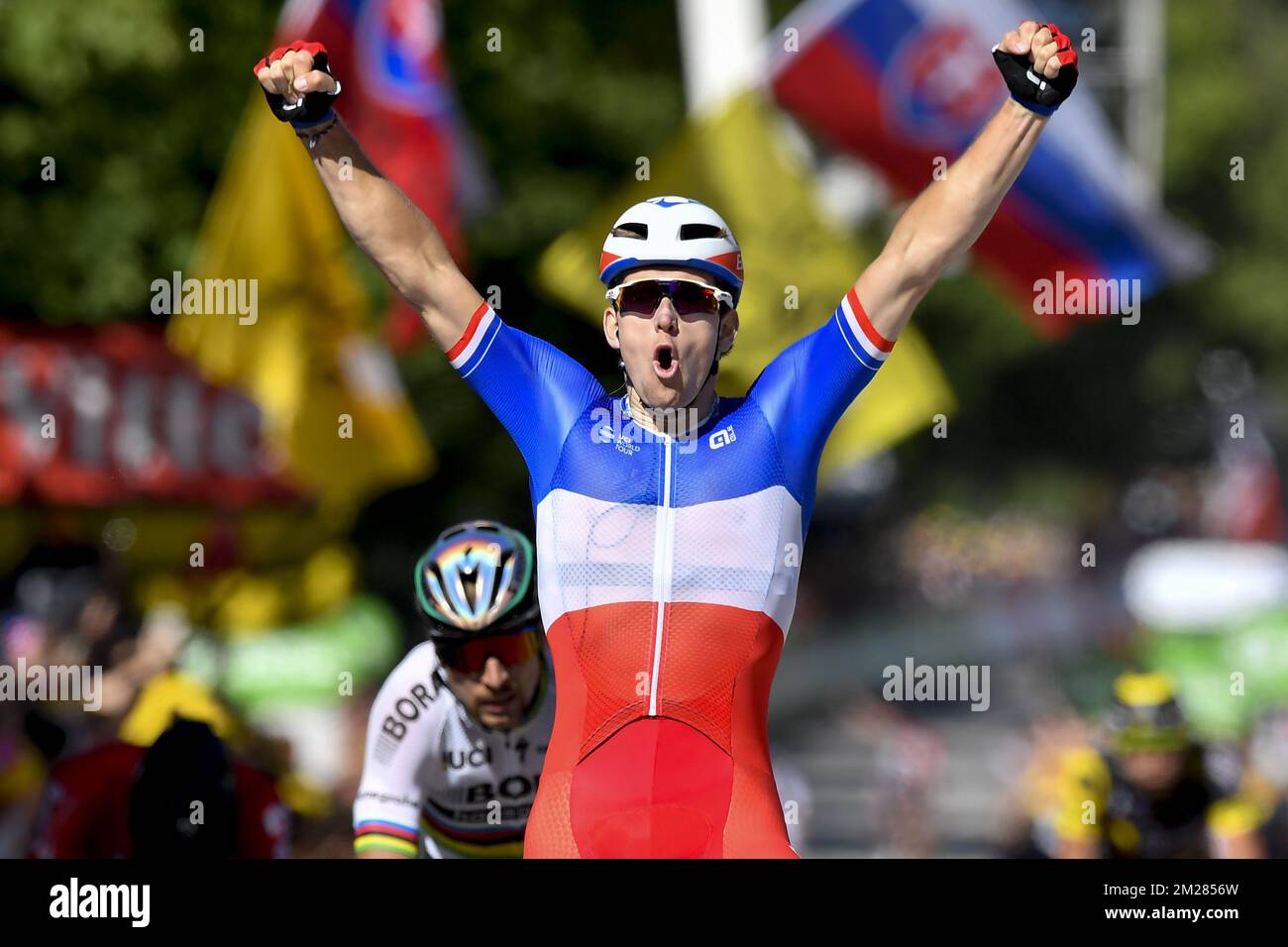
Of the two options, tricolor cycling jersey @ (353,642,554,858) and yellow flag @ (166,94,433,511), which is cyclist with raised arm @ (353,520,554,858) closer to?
tricolor cycling jersey @ (353,642,554,858)

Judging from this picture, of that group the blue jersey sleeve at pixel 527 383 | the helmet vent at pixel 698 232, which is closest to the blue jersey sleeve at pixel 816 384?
the helmet vent at pixel 698 232

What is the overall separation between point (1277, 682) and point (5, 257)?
1132cm

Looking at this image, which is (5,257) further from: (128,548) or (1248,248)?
(1248,248)

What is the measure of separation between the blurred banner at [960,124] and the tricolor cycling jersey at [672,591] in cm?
850

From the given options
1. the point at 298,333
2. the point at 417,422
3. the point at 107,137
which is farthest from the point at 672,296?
the point at 417,422

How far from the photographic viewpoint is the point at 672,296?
4.95m

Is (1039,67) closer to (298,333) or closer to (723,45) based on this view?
(723,45)

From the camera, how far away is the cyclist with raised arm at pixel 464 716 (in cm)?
631

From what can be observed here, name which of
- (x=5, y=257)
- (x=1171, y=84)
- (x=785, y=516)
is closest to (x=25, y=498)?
(x=5, y=257)

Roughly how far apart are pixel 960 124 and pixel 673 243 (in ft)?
28.5

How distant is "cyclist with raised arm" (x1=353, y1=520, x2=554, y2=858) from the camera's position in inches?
248

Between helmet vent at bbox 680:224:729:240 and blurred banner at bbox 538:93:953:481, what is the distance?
4954 mm

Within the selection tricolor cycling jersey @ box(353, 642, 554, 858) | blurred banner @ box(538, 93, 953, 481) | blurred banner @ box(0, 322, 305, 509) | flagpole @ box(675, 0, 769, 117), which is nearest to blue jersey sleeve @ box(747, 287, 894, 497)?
tricolor cycling jersey @ box(353, 642, 554, 858)

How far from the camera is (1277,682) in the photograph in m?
18.3
